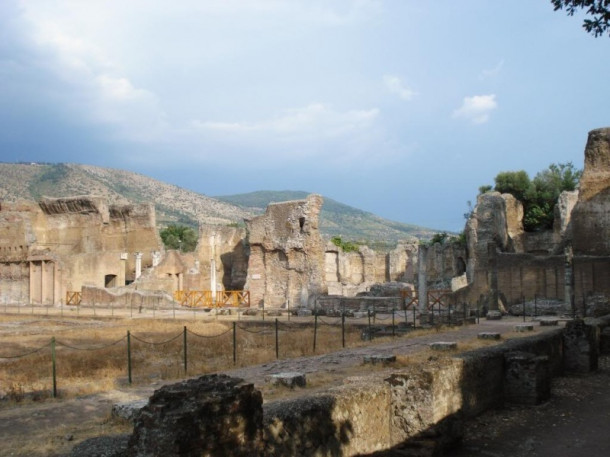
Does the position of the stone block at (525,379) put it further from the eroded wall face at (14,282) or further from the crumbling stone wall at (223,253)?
the eroded wall face at (14,282)

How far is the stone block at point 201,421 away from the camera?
157 inches

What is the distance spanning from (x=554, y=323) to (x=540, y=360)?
1016cm

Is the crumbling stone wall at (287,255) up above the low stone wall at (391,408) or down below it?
above

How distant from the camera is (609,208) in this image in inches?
1180

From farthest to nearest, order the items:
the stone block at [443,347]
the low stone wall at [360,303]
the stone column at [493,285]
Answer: the low stone wall at [360,303] → the stone column at [493,285] → the stone block at [443,347]

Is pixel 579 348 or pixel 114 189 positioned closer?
pixel 579 348

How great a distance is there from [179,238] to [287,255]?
40.8 m

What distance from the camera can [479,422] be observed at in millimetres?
8508

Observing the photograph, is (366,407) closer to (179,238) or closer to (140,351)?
(140,351)

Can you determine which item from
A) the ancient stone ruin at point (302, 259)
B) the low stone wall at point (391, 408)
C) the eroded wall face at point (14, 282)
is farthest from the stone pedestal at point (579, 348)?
the eroded wall face at point (14, 282)

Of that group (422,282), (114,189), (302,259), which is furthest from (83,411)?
(114,189)

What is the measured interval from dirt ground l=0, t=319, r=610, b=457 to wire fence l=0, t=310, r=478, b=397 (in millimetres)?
1150

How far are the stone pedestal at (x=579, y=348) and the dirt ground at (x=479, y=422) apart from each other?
319mm

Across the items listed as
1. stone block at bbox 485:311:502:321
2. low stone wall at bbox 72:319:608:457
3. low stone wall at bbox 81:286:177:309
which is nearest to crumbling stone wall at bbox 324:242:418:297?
low stone wall at bbox 81:286:177:309
